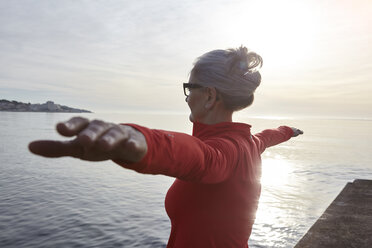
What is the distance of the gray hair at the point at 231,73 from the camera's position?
82.0 inches

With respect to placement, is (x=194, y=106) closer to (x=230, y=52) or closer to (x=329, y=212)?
(x=230, y=52)

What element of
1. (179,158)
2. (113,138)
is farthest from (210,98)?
(113,138)

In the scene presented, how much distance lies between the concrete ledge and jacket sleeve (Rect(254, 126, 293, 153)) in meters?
3.32

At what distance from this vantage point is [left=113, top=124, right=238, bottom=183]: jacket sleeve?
1.21 meters

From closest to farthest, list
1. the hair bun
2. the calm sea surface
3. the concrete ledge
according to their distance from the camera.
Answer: the hair bun < the concrete ledge < the calm sea surface

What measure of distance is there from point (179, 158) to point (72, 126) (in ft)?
1.62

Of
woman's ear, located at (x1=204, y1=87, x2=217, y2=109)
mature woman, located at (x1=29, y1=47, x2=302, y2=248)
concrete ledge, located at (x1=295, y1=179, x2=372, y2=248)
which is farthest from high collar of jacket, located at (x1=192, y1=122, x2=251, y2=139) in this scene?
concrete ledge, located at (x1=295, y1=179, x2=372, y2=248)

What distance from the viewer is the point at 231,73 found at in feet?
6.81

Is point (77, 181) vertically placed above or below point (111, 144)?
below

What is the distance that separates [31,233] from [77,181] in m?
10.8

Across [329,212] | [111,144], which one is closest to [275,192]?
[329,212]

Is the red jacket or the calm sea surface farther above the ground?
the red jacket

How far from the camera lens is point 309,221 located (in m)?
15.6

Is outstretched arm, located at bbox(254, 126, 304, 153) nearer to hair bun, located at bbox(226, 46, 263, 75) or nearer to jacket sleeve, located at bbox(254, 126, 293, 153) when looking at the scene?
jacket sleeve, located at bbox(254, 126, 293, 153)
